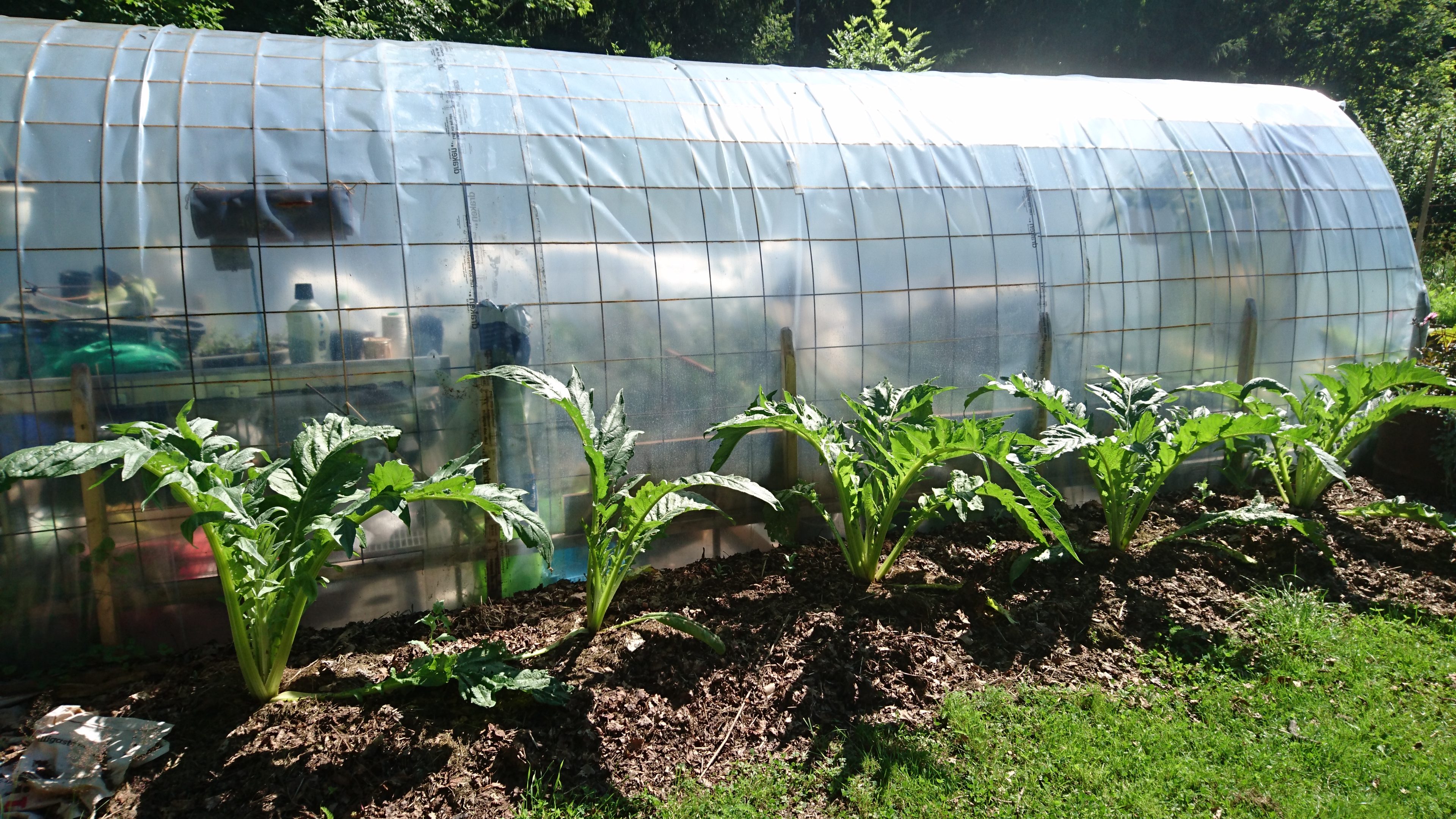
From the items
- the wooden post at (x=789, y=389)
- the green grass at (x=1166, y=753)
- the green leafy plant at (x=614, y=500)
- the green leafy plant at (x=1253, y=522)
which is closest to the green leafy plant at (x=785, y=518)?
the wooden post at (x=789, y=389)

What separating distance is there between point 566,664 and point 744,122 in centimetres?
288

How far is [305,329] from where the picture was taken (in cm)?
348

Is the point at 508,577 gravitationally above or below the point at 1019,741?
above

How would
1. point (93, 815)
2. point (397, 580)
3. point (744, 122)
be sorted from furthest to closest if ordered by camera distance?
point (744, 122) < point (397, 580) < point (93, 815)

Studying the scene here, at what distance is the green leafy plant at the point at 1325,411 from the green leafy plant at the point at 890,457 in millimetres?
1427

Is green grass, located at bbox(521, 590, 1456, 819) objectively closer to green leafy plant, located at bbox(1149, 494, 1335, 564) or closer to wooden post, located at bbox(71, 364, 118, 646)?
green leafy plant, located at bbox(1149, 494, 1335, 564)

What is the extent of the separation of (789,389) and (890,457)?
33.7 inches

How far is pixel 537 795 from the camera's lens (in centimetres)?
262

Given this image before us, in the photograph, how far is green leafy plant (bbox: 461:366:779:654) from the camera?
319 centimetres

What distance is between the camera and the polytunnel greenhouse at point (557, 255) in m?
3.31

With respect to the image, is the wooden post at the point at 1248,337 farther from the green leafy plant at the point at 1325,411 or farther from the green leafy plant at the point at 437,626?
the green leafy plant at the point at 437,626

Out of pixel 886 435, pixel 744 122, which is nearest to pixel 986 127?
pixel 744 122

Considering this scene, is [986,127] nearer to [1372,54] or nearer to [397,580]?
[397,580]

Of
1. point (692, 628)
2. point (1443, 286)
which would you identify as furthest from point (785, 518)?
point (1443, 286)
